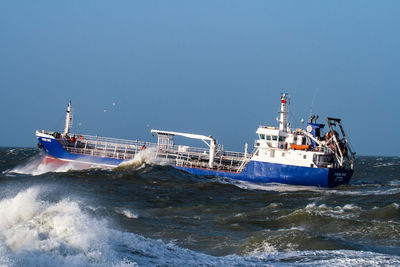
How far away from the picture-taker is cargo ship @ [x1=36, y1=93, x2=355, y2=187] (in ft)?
124

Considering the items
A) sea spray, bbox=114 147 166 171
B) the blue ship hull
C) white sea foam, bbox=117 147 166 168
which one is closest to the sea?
the blue ship hull

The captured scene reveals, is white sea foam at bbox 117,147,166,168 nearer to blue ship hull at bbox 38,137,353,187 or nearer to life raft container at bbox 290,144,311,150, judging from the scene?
blue ship hull at bbox 38,137,353,187

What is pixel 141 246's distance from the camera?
13305 millimetres

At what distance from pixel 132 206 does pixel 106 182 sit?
9.57 metres

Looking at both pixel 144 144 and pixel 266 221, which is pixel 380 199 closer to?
pixel 266 221

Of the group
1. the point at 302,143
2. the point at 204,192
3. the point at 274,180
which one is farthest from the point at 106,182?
the point at 302,143


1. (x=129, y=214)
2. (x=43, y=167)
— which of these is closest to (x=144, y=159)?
(x=43, y=167)

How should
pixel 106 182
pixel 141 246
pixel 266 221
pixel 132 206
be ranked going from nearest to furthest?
pixel 141 246, pixel 266 221, pixel 132 206, pixel 106 182

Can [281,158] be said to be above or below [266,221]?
above

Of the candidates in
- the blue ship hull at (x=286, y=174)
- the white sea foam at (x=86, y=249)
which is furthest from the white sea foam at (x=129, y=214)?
the blue ship hull at (x=286, y=174)

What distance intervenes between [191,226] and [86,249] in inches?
319

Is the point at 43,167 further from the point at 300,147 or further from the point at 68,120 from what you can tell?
the point at 300,147

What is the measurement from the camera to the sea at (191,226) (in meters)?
11.6

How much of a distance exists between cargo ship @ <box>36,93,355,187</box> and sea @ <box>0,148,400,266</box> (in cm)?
412
